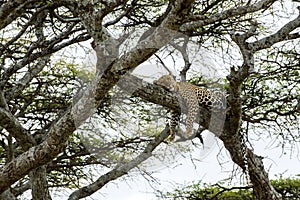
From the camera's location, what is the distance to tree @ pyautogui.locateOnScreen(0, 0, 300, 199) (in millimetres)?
2908

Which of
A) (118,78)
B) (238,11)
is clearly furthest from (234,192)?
(118,78)

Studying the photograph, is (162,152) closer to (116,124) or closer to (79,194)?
(116,124)

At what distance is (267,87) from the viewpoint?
5398mm

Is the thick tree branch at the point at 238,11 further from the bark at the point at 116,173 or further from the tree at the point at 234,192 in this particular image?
the tree at the point at 234,192

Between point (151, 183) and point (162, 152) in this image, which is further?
point (162, 152)

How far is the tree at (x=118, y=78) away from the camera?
291 centimetres

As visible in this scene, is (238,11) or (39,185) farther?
(39,185)

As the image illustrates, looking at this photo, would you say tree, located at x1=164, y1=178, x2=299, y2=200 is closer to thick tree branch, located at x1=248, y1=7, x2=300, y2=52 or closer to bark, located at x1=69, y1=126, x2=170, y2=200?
bark, located at x1=69, y1=126, x2=170, y2=200

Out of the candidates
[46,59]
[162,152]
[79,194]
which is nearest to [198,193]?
[162,152]

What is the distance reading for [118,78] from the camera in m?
2.75

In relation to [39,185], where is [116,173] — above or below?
above

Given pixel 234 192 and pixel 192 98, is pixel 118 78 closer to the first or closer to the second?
pixel 192 98

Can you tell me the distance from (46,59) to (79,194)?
3.93 ft

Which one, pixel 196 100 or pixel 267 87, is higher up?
pixel 267 87
